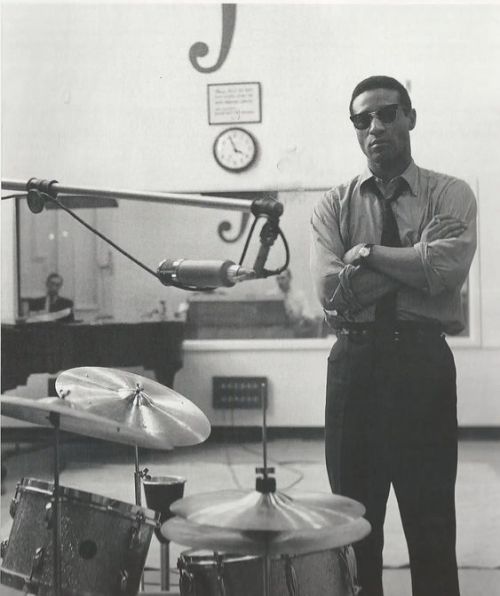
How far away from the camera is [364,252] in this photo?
2.15m

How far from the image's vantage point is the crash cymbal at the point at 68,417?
5.45 feet

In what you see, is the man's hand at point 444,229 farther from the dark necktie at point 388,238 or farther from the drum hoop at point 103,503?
the drum hoop at point 103,503

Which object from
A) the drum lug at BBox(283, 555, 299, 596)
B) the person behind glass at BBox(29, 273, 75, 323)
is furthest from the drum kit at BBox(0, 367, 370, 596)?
the person behind glass at BBox(29, 273, 75, 323)

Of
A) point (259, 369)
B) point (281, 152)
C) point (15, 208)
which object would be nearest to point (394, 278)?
point (281, 152)

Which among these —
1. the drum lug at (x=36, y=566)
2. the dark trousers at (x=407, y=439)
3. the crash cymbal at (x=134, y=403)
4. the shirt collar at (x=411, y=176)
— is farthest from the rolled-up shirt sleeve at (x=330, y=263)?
the drum lug at (x=36, y=566)

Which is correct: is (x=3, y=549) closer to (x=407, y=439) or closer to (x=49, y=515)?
(x=49, y=515)

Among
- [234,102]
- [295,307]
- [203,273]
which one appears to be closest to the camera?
[203,273]

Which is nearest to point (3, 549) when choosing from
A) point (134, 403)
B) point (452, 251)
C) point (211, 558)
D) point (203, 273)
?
point (134, 403)

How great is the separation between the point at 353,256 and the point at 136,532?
0.97 m

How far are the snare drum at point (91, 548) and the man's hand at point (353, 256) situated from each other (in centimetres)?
91

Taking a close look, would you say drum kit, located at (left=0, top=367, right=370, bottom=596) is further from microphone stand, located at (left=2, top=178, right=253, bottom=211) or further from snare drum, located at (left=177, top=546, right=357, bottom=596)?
microphone stand, located at (left=2, top=178, right=253, bottom=211)

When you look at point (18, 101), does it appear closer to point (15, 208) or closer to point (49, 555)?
point (15, 208)

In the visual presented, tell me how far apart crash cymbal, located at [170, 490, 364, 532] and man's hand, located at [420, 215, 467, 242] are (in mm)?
836

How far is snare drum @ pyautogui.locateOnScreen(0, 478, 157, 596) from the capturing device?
1.94m
